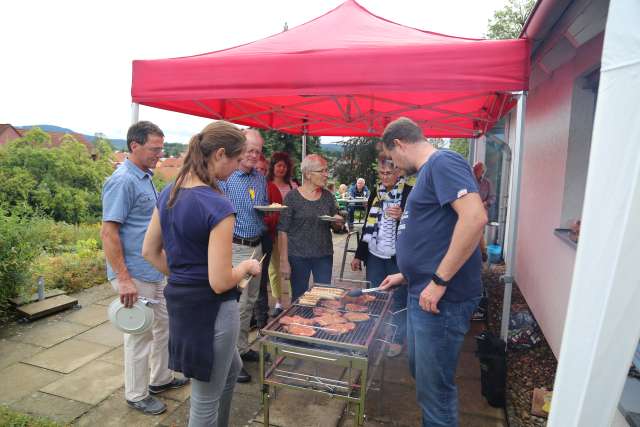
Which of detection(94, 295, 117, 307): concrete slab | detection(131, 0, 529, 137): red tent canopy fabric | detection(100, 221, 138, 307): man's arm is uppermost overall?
detection(131, 0, 529, 137): red tent canopy fabric

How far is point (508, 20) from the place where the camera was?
950 inches

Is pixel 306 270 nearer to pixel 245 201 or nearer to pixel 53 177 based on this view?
pixel 245 201

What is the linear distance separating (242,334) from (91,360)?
1.41 metres

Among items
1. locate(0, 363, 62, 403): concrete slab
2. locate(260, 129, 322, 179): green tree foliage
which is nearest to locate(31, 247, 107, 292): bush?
locate(0, 363, 62, 403): concrete slab

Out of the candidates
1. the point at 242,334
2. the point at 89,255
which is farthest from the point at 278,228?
the point at 89,255

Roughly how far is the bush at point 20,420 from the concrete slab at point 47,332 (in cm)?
116

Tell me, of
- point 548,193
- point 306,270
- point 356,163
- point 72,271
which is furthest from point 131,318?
point 356,163

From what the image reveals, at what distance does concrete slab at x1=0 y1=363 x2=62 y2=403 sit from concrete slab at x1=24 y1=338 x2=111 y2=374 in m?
0.07

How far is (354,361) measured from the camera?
2115 mm

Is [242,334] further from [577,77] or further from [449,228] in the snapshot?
[577,77]

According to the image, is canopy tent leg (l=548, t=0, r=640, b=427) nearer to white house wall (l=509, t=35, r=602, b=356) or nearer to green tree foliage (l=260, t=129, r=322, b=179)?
white house wall (l=509, t=35, r=602, b=356)

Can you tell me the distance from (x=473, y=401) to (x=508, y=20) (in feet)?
87.9

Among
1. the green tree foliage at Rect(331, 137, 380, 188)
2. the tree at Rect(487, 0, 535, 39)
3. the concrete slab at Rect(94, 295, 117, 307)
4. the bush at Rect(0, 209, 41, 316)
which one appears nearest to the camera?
the bush at Rect(0, 209, 41, 316)

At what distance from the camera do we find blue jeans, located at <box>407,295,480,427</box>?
203 centimetres
